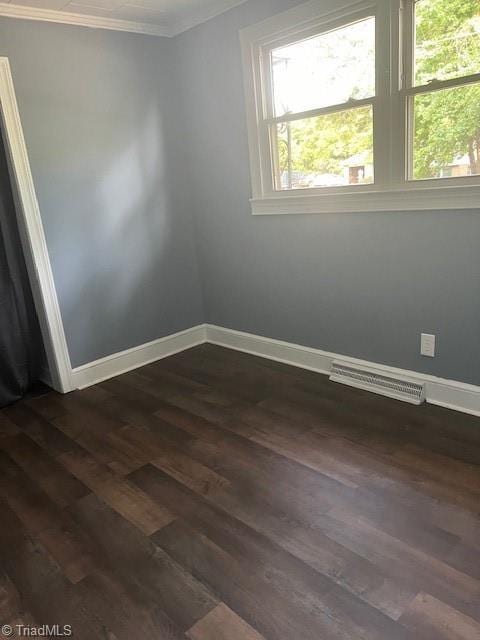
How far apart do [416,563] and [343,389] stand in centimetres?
138

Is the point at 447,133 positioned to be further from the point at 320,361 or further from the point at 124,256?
the point at 124,256

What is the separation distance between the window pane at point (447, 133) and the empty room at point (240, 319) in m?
0.01

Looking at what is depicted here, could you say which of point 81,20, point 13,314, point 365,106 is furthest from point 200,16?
point 13,314

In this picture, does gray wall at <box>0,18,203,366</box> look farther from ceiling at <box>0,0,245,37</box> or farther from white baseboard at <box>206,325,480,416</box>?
white baseboard at <box>206,325,480,416</box>

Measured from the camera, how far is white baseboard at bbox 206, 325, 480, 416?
2.58m

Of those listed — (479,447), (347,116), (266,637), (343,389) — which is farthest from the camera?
(343,389)

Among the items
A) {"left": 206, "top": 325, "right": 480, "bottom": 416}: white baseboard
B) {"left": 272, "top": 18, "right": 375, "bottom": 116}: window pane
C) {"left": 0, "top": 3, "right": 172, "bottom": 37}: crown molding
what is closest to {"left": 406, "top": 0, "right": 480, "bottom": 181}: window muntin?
{"left": 272, "top": 18, "right": 375, "bottom": 116}: window pane

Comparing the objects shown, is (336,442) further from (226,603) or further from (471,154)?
(471,154)

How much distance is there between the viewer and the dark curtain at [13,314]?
3107 millimetres

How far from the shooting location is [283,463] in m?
2.33

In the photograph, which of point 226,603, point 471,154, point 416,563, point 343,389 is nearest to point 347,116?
point 471,154

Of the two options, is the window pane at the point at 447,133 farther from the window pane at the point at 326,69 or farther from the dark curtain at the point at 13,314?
the dark curtain at the point at 13,314

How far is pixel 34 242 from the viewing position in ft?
10.0

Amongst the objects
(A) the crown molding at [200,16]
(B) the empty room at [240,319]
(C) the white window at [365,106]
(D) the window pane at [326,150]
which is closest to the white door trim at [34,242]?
(B) the empty room at [240,319]
